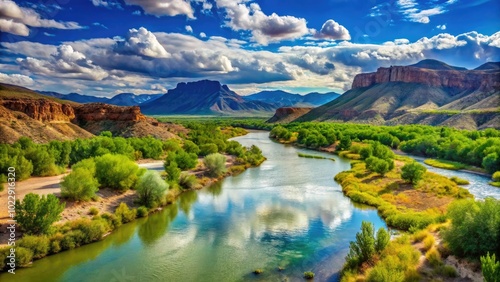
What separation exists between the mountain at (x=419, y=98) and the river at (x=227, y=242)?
9833 centimetres

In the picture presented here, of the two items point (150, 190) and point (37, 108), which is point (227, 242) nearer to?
point (150, 190)

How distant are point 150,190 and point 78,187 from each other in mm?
6214

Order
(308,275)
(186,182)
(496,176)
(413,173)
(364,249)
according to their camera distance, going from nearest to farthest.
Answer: (308,275) → (364,249) → (413,173) → (186,182) → (496,176)

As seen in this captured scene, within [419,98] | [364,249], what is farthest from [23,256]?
[419,98]

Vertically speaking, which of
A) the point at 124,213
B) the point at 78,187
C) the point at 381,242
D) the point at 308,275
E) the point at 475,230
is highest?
the point at 475,230

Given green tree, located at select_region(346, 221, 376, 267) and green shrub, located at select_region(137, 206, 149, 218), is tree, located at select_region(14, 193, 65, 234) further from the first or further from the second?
green tree, located at select_region(346, 221, 376, 267)

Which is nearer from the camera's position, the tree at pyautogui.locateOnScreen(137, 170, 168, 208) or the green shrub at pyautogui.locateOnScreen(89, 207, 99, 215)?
the green shrub at pyautogui.locateOnScreen(89, 207, 99, 215)

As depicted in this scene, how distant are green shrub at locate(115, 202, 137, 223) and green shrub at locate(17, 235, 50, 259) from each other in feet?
22.4

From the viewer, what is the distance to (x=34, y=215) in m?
22.7

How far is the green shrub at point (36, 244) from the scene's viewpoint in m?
21.1

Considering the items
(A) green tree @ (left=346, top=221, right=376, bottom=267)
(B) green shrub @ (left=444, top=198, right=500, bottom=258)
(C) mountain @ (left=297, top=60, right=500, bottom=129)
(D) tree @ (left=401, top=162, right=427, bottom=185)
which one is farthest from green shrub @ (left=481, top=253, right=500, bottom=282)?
(C) mountain @ (left=297, top=60, right=500, bottom=129)

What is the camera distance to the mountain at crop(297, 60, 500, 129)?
129375mm

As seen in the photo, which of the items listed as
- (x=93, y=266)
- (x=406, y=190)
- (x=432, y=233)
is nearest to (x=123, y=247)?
(x=93, y=266)

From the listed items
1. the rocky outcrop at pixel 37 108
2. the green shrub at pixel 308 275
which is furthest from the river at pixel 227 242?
the rocky outcrop at pixel 37 108
